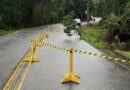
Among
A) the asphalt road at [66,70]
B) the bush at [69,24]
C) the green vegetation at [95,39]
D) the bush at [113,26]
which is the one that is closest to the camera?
the asphalt road at [66,70]

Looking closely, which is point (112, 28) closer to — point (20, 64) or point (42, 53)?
point (42, 53)

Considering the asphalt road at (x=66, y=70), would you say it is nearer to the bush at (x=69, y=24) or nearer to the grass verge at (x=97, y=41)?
the grass verge at (x=97, y=41)

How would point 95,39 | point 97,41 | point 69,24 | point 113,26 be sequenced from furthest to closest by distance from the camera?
point 69,24 < point 95,39 < point 97,41 < point 113,26

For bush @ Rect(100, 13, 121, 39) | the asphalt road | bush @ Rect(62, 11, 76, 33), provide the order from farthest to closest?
bush @ Rect(62, 11, 76, 33) → bush @ Rect(100, 13, 121, 39) → the asphalt road

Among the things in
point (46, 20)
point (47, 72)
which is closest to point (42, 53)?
point (47, 72)

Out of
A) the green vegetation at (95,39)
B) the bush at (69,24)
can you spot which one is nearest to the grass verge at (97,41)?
the green vegetation at (95,39)

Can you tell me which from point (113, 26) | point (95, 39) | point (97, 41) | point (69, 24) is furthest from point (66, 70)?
point (69, 24)

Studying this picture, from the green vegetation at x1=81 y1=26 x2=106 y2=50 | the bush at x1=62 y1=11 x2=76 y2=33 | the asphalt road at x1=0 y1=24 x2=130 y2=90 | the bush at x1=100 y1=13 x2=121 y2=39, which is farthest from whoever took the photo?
the bush at x1=62 y1=11 x2=76 y2=33

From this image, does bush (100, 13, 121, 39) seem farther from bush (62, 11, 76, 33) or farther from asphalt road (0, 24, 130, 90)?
bush (62, 11, 76, 33)

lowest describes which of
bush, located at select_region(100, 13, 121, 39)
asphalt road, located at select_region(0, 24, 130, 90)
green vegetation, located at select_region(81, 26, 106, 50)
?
green vegetation, located at select_region(81, 26, 106, 50)

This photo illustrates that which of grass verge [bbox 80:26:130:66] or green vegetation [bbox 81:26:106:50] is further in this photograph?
green vegetation [bbox 81:26:106:50]

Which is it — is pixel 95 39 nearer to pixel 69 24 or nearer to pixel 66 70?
pixel 69 24

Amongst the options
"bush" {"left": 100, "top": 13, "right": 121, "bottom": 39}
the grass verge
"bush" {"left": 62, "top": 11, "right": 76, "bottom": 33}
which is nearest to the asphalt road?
the grass verge

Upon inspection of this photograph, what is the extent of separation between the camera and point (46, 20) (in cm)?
8556
